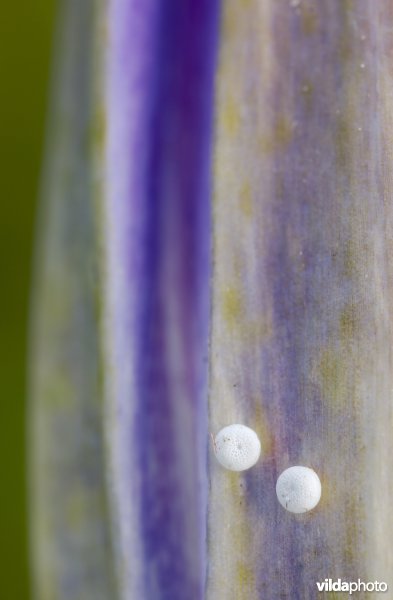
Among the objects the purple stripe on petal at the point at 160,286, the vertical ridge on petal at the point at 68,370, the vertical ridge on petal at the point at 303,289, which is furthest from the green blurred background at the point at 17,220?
the vertical ridge on petal at the point at 303,289

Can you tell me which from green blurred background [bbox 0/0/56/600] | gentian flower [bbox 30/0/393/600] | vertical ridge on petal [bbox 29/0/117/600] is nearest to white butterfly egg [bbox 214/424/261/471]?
gentian flower [bbox 30/0/393/600]

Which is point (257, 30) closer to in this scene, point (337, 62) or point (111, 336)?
point (337, 62)

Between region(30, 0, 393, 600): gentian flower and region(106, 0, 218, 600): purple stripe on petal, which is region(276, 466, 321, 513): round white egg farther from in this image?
region(106, 0, 218, 600): purple stripe on petal

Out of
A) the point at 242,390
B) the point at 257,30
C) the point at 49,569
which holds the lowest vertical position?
the point at 49,569

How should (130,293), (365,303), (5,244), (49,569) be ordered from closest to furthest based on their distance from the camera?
(365,303) → (130,293) → (49,569) → (5,244)

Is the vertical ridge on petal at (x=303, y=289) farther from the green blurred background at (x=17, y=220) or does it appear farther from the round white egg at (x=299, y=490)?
the green blurred background at (x=17, y=220)

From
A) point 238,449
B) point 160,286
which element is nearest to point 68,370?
point 160,286

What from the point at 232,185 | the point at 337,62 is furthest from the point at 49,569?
the point at 337,62
